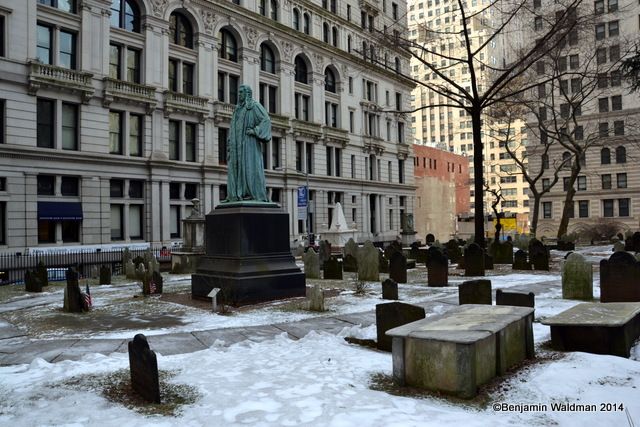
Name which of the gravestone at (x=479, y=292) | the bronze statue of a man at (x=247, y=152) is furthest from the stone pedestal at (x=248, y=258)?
the gravestone at (x=479, y=292)

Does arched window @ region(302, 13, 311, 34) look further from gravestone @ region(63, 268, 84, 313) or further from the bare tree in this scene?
gravestone @ region(63, 268, 84, 313)

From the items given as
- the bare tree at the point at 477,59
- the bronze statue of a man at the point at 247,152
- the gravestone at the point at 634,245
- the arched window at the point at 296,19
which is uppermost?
the arched window at the point at 296,19

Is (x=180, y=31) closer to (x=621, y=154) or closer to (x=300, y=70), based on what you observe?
(x=300, y=70)

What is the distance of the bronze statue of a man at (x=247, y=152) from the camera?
12.4 m

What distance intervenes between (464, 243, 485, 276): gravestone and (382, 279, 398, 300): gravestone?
611 cm

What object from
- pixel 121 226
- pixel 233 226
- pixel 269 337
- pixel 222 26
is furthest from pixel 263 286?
pixel 222 26

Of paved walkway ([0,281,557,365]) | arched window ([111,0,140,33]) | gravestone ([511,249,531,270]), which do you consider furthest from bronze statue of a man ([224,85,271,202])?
arched window ([111,0,140,33])

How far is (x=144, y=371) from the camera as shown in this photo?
5020 millimetres

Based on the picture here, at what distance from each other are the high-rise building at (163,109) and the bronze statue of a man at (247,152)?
13183 mm

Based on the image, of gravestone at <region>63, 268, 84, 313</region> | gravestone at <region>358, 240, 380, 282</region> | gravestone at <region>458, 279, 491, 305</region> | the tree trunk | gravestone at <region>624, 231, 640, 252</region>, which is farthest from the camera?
gravestone at <region>624, 231, 640, 252</region>

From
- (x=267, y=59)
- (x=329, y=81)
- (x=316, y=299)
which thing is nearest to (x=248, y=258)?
(x=316, y=299)

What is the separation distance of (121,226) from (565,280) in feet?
87.6

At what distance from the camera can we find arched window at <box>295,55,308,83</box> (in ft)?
146

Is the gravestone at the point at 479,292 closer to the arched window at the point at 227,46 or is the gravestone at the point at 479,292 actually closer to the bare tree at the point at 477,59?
the bare tree at the point at 477,59
